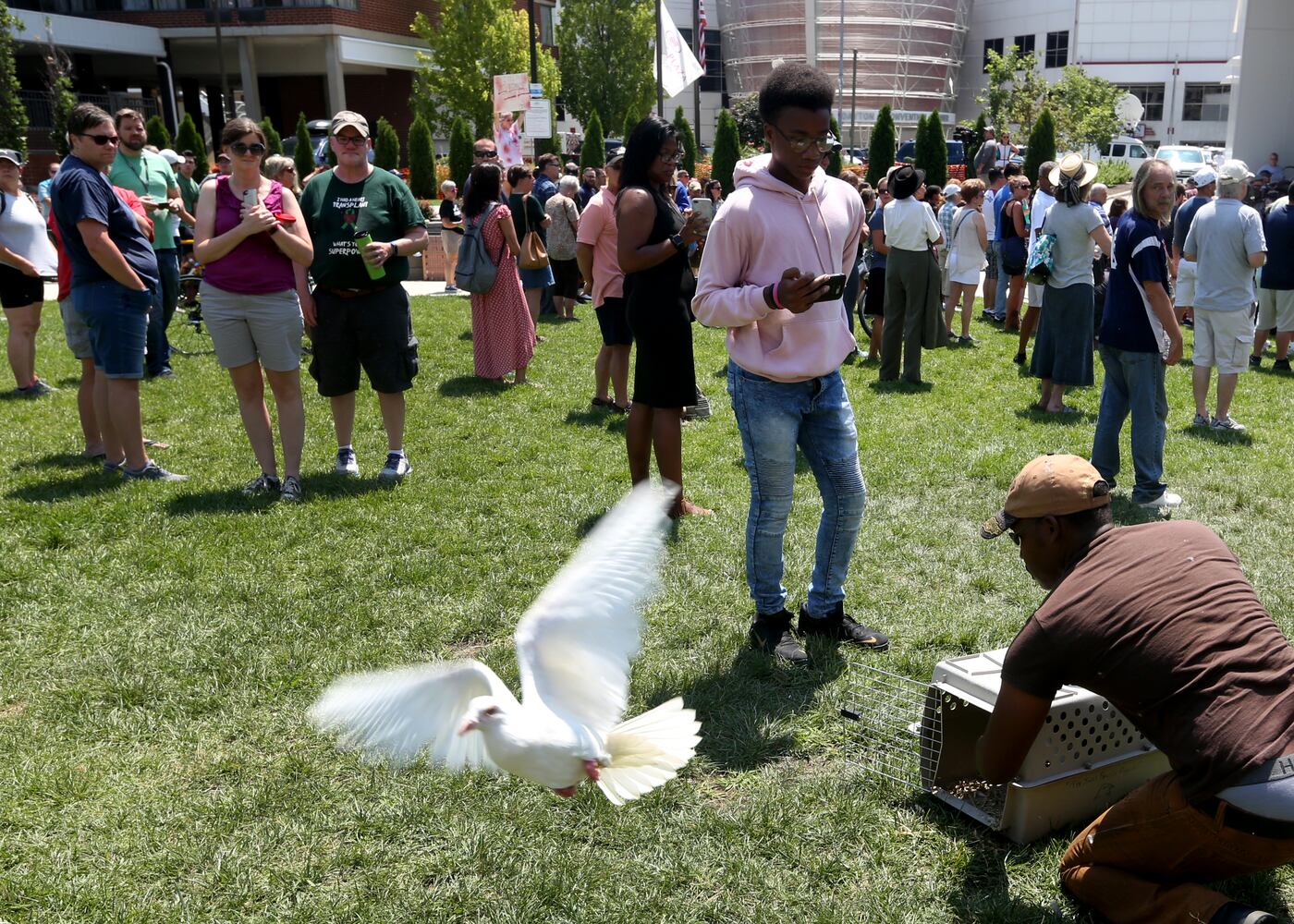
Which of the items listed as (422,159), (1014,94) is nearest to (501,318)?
(422,159)

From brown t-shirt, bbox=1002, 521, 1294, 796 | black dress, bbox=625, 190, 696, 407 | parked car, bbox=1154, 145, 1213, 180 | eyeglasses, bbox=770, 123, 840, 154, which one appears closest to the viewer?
brown t-shirt, bbox=1002, 521, 1294, 796

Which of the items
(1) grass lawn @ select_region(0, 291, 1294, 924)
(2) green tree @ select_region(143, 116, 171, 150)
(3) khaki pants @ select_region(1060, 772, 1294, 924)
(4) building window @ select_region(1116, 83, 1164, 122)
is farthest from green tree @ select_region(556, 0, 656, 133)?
(3) khaki pants @ select_region(1060, 772, 1294, 924)

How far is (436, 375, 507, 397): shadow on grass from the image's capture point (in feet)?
31.0

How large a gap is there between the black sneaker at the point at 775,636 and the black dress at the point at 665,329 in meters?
1.64

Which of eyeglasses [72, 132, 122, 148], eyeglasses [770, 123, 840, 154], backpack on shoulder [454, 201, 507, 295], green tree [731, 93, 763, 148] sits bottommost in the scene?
backpack on shoulder [454, 201, 507, 295]

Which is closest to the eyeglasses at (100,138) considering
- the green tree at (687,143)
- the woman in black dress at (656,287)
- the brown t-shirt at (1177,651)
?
the woman in black dress at (656,287)

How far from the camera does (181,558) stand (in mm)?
5340

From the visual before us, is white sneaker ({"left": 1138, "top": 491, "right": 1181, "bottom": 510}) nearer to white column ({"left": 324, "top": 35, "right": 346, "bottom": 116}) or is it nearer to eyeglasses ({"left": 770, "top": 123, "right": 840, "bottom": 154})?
eyeglasses ({"left": 770, "top": 123, "right": 840, "bottom": 154})

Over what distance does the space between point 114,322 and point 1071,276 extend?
7002 mm

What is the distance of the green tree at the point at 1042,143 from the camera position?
80.8ft

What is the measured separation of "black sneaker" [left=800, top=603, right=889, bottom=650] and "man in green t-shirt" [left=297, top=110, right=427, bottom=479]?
332 cm

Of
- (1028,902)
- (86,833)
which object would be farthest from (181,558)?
(1028,902)

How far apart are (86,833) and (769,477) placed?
2.62m

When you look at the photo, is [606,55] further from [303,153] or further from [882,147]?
[882,147]
